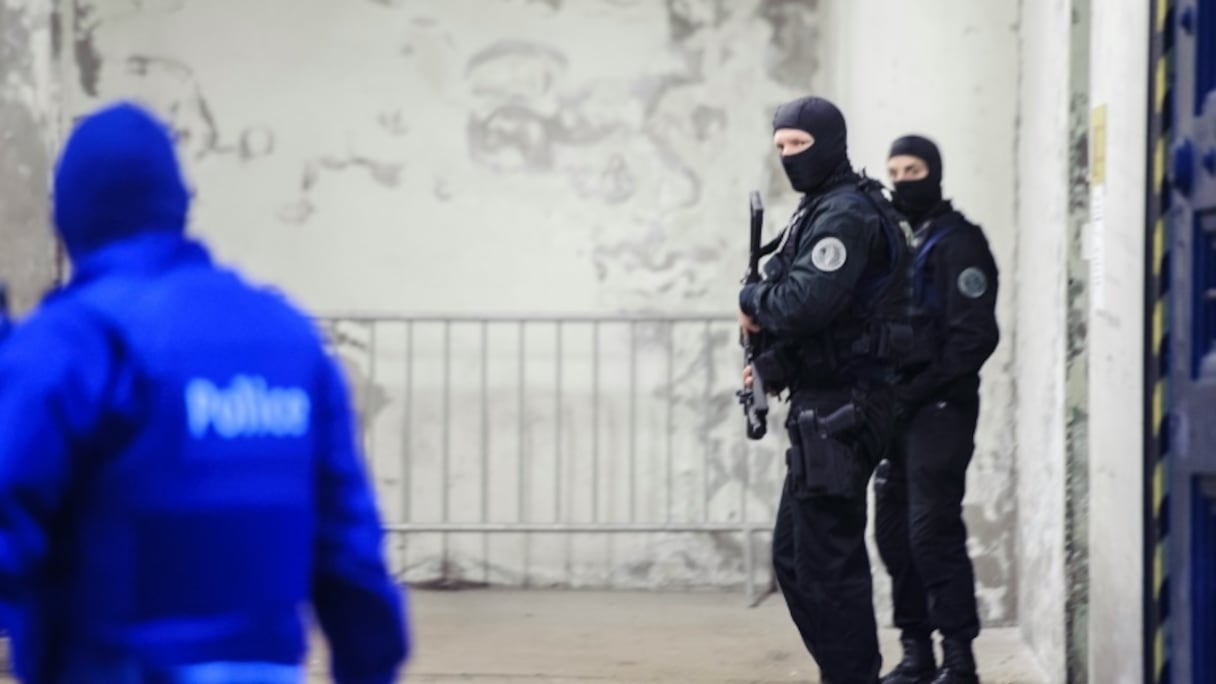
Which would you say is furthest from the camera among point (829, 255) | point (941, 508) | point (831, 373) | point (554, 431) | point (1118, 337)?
point (554, 431)

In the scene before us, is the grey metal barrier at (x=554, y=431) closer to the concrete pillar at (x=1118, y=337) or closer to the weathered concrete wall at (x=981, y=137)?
the weathered concrete wall at (x=981, y=137)

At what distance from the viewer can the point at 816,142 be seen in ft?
17.1

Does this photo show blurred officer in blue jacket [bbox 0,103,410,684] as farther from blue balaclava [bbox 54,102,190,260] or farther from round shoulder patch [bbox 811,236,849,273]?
round shoulder patch [bbox 811,236,849,273]

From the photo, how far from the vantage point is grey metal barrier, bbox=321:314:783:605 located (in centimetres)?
796

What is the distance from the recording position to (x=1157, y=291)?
4309 mm

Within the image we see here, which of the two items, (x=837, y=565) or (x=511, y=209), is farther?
(x=511, y=209)

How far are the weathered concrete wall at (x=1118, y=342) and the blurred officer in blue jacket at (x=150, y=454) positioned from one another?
254 cm

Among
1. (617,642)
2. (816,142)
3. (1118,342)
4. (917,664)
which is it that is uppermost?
(816,142)

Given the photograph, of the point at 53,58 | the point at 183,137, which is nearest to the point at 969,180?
the point at 183,137

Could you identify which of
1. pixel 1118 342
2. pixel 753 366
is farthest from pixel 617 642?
pixel 1118 342

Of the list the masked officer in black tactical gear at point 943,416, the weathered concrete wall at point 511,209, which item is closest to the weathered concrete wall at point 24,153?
the weathered concrete wall at point 511,209

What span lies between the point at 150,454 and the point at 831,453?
9.60 feet

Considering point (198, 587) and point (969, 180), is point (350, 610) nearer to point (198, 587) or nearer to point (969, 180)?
point (198, 587)

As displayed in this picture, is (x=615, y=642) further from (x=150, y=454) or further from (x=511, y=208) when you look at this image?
(x=150, y=454)
